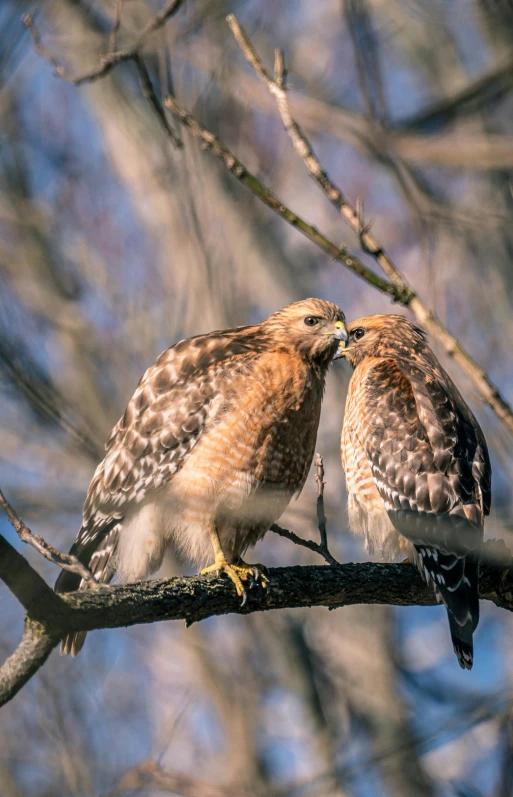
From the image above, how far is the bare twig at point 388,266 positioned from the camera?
2.14 m

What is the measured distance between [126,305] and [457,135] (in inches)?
132

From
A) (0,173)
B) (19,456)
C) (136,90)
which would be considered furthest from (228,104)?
(19,456)

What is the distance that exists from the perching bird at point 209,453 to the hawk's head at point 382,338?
2.57 ft

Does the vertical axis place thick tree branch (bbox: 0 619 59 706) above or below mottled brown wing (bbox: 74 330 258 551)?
below

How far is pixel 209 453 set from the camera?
183 inches

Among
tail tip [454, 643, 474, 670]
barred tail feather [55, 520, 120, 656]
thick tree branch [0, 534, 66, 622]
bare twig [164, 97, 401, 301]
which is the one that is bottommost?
tail tip [454, 643, 474, 670]

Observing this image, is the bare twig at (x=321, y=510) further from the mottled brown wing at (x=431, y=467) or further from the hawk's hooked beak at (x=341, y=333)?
the hawk's hooked beak at (x=341, y=333)

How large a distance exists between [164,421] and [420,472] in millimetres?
1263

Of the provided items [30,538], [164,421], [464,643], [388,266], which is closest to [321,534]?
[464,643]

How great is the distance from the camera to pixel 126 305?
8570mm

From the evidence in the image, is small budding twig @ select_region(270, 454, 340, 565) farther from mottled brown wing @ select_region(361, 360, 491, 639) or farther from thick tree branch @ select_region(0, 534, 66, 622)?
thick tree branch @ select_region(0, 534, 66, 622)

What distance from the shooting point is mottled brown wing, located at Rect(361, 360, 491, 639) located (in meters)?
4.35

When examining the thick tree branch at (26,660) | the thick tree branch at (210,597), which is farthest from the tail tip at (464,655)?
the thick tree branch at (26,660)

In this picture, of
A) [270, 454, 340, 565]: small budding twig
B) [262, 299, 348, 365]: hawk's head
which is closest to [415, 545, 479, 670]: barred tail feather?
[270, 454, 340, 565]: small budding twig
